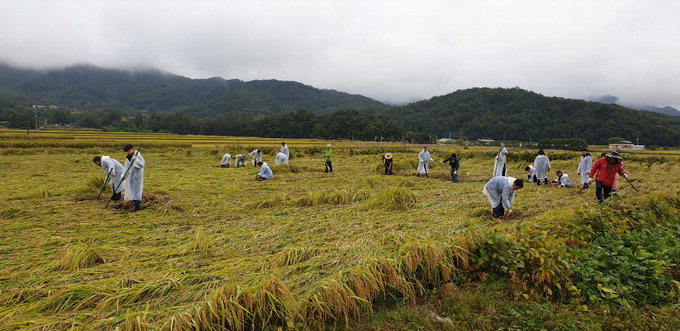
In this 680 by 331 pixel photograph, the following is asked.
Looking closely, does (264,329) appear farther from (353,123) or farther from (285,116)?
(285,116)

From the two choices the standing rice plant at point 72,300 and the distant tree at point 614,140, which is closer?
the standing rice plant at point 72,300

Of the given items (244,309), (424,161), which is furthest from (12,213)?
(424,161)

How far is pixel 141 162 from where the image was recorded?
8.32 meters

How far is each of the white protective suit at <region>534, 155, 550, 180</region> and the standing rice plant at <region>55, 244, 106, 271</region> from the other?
1346 cm

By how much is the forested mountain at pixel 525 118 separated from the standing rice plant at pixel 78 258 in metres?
84.3

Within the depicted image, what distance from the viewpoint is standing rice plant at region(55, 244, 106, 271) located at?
4.28m

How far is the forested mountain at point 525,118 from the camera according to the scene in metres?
67.4

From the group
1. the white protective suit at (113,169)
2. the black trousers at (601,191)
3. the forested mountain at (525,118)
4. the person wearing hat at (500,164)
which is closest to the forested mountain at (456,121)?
the forested mountain at (525,118)

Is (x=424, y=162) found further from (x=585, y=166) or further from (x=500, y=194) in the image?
(x=500, y=194)

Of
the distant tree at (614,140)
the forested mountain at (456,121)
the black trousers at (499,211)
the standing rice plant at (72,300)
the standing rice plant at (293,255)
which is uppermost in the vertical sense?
the forested mountain at (456,121)

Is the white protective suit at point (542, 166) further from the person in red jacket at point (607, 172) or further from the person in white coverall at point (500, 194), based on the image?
the person in white coverall at point (500, 194)

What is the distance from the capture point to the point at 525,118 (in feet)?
265

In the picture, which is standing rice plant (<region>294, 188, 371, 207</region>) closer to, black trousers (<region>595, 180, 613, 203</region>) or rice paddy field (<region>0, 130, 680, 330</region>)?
rice paddy field (<region>0, 130, 680, 330</region>)

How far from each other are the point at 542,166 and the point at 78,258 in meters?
13.8
